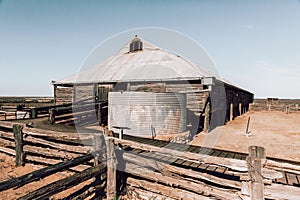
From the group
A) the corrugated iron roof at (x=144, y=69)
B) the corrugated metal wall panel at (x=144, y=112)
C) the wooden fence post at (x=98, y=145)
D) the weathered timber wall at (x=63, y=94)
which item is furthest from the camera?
the weathered timber wall at (x=63, y=94)

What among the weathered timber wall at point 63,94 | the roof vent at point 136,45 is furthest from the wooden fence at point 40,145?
the roof vent at point 136,45

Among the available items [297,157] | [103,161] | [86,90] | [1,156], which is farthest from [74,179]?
[86,90]

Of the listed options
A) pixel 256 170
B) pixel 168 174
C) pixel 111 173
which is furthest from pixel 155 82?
pixel 256 170

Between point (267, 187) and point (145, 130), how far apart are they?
722 centimetres

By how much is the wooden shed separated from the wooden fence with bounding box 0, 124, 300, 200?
809 cm

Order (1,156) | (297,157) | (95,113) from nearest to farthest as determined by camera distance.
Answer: (1,156), (297,157), (95,113)

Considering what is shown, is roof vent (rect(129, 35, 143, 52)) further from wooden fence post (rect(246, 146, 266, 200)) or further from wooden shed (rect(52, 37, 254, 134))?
wooden fence post (rect(246, 146, 266, 200))

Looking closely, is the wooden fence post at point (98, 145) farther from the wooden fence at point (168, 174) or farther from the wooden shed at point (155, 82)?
the wooden shed at point (155, 82)

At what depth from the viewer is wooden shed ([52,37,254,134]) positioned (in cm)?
1512

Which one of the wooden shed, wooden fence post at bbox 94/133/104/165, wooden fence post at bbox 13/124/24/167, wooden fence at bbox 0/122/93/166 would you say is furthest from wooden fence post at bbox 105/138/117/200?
the wooden shed

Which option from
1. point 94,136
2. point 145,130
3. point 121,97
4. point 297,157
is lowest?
point 297,157

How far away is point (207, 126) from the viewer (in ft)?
49.5

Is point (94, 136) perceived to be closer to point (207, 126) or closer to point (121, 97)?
point (121, 97)

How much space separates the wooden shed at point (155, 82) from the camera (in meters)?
15.1
